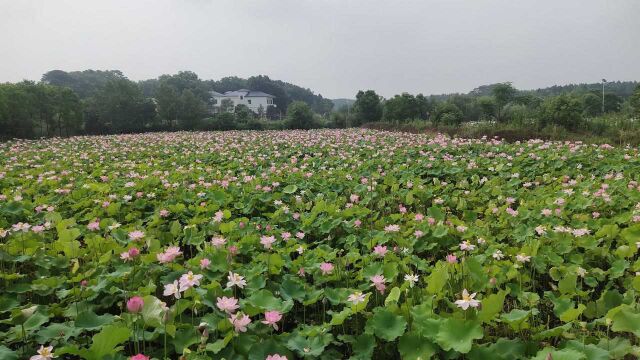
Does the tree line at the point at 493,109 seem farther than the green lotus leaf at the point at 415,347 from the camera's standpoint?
Yes

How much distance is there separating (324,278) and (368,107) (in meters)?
36.7

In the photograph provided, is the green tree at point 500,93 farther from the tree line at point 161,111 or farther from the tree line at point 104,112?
the tree line at point 104,112

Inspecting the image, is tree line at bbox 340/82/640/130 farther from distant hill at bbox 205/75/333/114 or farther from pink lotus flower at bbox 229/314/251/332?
distant hill at bbox 205/75/333/114

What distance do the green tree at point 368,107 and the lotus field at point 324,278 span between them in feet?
109

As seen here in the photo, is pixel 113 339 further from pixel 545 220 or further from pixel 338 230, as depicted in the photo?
pixel 545 220

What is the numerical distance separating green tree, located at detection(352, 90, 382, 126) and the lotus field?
3337 centimetres

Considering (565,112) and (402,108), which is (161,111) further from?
(565,112)

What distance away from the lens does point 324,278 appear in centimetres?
270

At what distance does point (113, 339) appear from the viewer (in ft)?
5.60

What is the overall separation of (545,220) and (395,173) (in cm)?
365

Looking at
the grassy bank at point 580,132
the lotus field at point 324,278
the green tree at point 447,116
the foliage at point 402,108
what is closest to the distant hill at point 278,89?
the foliage at point 402,108

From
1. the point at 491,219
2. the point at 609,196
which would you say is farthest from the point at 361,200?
the point at 609,196

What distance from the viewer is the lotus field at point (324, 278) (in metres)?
1.92

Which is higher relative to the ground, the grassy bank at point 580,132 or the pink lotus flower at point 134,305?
the grassy bank at point 580,132
